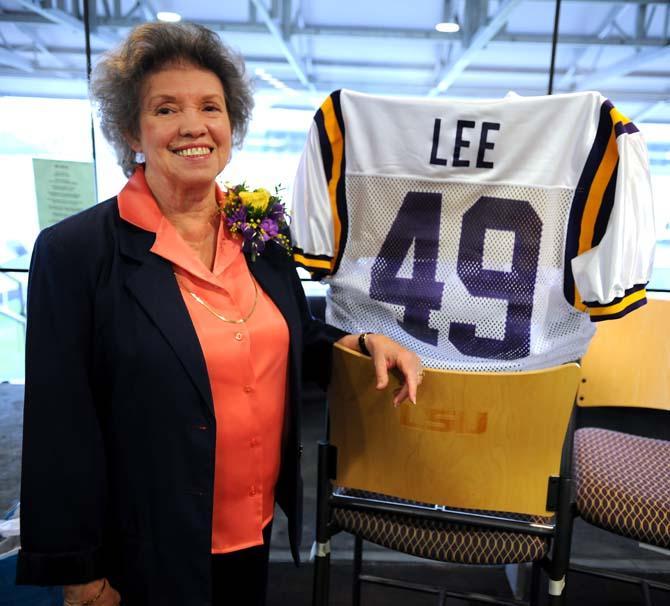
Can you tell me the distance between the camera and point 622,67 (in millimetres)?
4102

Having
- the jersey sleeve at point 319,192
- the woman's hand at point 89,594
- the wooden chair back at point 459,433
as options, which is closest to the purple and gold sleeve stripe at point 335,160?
the jersey sleeve at point 319,192

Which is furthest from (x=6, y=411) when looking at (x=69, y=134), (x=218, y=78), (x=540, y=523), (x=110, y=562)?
(x=540, y=523)

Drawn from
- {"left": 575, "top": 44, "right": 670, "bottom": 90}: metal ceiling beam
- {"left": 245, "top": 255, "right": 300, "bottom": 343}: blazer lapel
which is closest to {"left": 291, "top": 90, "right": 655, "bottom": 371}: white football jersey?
{"left": 245, "top": 255, "right": 300, "bottom": 343}: blazer lapel

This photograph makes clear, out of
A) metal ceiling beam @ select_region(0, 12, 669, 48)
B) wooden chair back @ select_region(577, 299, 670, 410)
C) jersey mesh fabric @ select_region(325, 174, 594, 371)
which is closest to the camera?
jersey mesh fabric @ select_region(325, 174, 594, 371)

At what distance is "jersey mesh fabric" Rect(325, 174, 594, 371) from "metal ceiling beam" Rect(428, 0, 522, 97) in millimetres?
1645

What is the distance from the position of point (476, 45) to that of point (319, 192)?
2647 millimetres

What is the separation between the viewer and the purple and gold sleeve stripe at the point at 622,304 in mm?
1335

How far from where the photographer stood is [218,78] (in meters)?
1.24

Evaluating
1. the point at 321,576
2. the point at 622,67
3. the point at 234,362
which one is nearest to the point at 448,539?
the point at 321,576

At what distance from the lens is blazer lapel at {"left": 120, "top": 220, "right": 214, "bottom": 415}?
3.48 ft

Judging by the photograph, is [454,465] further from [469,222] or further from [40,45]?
[40,45]

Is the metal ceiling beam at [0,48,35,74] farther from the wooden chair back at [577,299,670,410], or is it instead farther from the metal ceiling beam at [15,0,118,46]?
the wooden chair back at [577,299,670,410]

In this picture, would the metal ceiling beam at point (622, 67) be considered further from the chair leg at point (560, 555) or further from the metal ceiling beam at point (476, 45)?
the chair leg at point (560, 555)

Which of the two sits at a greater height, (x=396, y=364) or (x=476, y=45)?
(x=476, y=45)
